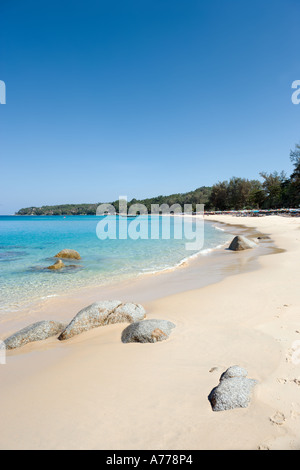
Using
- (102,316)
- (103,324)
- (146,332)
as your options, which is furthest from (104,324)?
(146,332)

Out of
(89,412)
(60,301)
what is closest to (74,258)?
(60,301)

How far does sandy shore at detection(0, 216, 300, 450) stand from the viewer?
2529 millimetres

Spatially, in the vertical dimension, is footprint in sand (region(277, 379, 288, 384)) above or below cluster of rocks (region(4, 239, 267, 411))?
above

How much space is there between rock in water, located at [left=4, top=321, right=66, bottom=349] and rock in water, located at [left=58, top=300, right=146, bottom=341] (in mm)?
365

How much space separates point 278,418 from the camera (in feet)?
8.41

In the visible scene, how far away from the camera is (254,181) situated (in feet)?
342

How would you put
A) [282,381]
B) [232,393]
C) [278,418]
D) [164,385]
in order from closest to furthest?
1. [278,418]
2. [232,393]
3. [282,381]
4. [164,385]

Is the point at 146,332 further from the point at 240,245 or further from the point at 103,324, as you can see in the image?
the point at 240,245

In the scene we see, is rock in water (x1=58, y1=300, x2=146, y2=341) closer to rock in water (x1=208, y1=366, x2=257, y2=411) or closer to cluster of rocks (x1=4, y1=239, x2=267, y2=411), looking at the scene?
cluster of rocks (x1=4, y1=239, x2=267, y2=411)

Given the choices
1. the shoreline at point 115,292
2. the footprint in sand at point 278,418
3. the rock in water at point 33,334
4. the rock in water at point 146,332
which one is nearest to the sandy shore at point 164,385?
the footprint in sand at point 278,418

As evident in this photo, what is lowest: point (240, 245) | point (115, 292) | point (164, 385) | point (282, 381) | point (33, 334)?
point (115, 292)

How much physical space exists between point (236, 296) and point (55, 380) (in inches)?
199

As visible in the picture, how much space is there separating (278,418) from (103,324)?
12.7 feet

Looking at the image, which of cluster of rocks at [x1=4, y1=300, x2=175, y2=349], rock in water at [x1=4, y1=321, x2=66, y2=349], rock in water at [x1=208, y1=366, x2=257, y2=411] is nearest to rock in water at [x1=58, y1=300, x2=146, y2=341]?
cluster of rocks at [x1=4, y1=300, x2=175, y2=349]
